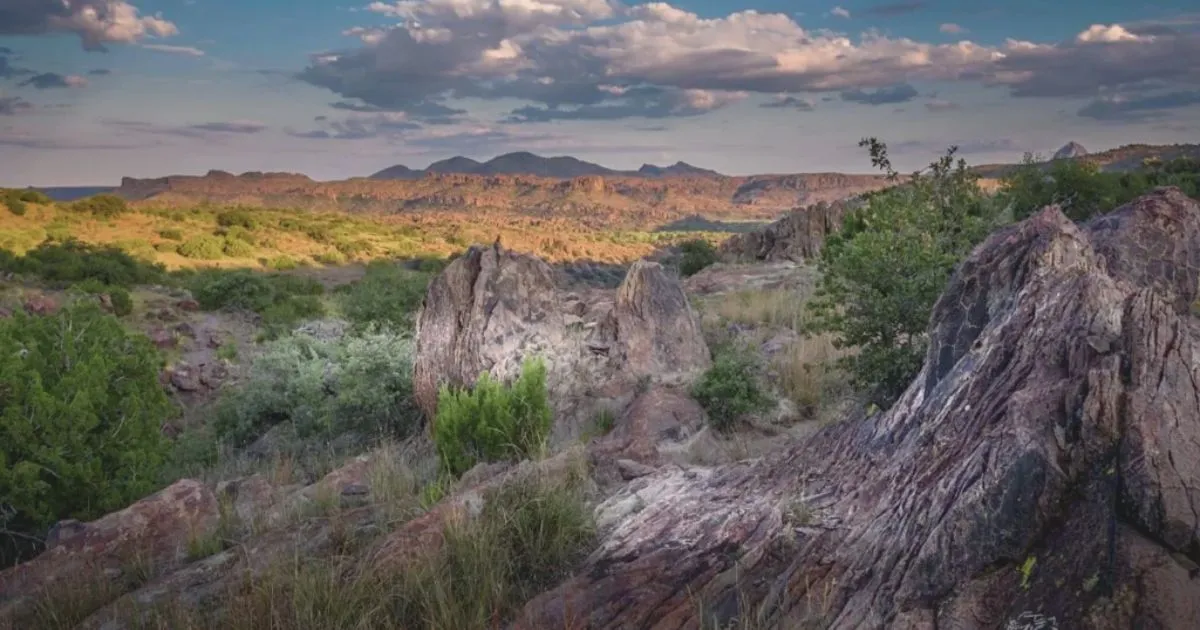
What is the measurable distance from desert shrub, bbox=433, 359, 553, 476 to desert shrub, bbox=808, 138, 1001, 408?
10.6 ft

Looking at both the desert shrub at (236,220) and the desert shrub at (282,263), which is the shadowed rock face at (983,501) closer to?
the desert shrub at (282,263)

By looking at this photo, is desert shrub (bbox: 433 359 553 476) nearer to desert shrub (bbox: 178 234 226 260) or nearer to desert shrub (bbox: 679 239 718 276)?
desert shrub (bbox: 679 239 718 276)

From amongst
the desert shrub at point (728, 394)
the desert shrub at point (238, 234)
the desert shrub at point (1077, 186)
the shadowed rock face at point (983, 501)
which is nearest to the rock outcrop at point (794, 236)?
the desert shrub at point (1077, 186)

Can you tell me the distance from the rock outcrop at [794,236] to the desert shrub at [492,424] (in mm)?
25954

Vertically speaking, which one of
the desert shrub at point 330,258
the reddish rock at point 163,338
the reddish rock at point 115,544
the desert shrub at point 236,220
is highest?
the desert shrub at point 236,220

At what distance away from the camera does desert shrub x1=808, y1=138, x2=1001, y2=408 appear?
809 centimetres

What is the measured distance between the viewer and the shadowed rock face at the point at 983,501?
10.3 ft

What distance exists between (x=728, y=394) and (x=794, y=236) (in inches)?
1093

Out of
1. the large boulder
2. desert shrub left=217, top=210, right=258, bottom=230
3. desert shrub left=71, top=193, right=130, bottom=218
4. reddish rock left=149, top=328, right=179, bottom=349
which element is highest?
desert shrub left=71, top=193, right=130, bottom=218

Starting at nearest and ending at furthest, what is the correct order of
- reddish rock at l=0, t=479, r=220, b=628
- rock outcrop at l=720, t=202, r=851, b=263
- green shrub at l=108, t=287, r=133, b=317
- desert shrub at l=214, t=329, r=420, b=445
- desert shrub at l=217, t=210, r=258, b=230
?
reddish rock at l=0, t=479, r=220, b=628 → desert shrub at l=214, t=329, r=420, b=445 → green shrub at l=108, t=287, r=133, b=317 → rock outcrop at l=720, t=202, r=851, b=263 → desert shrub at l=217, t=210, r=258, b=230

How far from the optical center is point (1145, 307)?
3936 millimetres

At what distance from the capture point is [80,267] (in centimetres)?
2738

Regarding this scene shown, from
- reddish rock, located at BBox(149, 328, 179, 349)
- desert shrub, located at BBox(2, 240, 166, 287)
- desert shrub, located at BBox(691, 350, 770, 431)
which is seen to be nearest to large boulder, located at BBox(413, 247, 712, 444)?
desert shrub, located at BBox(691, 350, 770, 431)

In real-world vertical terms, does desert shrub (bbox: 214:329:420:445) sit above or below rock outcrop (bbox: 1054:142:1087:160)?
below
